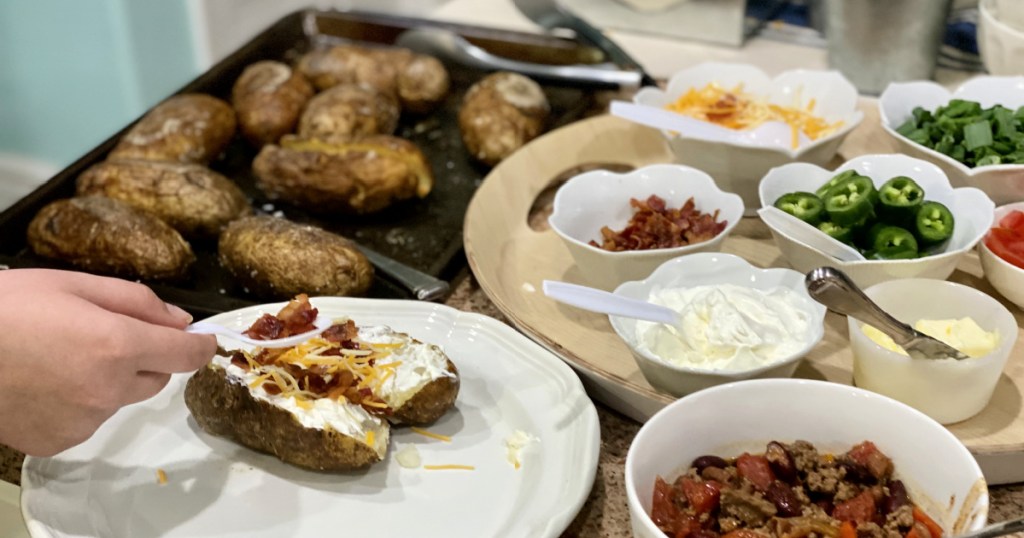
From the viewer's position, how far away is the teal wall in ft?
10.5

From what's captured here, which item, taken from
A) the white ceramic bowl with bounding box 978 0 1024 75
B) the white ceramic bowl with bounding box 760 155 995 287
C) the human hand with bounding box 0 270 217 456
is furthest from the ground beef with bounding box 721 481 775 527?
the white ceramic bowl with bounding box 978 0 1024 75

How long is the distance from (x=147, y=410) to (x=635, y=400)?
70 centimetres

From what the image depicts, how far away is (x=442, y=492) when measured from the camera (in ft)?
4.25

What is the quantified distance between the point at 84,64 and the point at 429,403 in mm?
2565

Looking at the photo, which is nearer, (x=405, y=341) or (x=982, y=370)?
(x=982, y=370)

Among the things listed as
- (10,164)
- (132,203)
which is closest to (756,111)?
(132,203)

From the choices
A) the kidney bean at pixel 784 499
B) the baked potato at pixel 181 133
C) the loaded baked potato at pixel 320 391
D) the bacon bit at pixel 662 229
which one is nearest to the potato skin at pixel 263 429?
the loaded baked potato at pixel 320 391

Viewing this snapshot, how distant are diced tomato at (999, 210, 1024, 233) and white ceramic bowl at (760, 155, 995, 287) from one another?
0.04 meters

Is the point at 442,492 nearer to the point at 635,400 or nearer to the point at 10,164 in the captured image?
the point at 635,400

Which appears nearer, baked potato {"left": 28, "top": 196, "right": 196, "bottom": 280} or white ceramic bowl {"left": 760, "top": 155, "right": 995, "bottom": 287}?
white ceramic bowl {"left": 760, "top": 155, "right": 995, "bottom": 287}

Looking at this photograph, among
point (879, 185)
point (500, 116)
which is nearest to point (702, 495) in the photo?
point (879, 185)

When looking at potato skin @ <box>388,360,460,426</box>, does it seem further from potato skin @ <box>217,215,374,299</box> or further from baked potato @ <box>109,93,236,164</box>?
baked potato @ <box>109,93,236,164</box>

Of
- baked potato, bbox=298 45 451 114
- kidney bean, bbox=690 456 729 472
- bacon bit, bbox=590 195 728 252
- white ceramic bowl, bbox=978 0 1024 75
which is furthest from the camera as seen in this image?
baked potato, bbox=298 45 451 114

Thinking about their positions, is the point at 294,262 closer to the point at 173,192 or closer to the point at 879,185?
the point at 173,192
